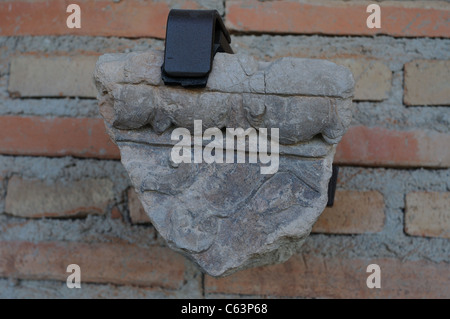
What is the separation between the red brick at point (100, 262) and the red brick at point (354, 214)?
281 millimetres

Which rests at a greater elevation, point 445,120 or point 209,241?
point 445,120

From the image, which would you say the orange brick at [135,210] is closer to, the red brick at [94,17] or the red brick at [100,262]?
the red brick at [100,262]

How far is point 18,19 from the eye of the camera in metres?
1.03

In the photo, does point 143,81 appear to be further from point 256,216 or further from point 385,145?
point 385,145

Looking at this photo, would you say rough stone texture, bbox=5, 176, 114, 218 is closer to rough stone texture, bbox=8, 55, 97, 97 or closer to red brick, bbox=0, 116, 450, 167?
red brick, bbox=0, 116, 450, 167

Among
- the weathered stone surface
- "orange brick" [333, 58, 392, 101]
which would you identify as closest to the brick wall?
"orange brick" [333, 58, 392, 101]

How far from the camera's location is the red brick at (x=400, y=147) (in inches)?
38.6

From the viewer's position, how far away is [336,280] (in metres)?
1.01

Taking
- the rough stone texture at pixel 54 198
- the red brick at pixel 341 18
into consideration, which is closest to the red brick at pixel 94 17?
the red brick at pixel 341 18

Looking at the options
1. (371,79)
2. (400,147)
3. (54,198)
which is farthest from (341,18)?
(54,198)

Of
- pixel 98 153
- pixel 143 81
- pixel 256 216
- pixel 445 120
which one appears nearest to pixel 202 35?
pixel 143 81

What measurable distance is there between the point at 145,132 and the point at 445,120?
558mm

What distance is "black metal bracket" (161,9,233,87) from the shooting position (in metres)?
0.70

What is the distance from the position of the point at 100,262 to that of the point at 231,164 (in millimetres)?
420
